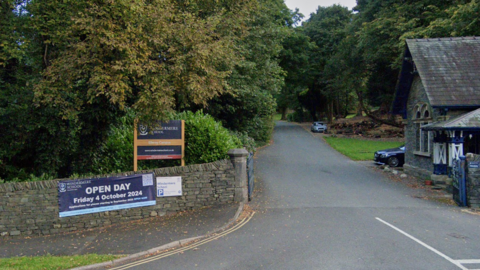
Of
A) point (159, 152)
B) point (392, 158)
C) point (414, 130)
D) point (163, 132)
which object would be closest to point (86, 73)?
point (163, 132)

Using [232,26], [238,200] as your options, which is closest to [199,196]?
[238,200]

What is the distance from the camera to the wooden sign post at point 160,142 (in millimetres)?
11648

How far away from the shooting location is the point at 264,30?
64.6 feet

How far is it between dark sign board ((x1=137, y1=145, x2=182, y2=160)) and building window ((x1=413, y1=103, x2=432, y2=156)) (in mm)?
11991

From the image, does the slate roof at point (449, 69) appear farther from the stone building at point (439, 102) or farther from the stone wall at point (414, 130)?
the stone wall at point (414, 130)

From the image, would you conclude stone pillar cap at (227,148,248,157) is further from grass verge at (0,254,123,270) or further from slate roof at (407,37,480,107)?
slate roof at (407,37,480,107)

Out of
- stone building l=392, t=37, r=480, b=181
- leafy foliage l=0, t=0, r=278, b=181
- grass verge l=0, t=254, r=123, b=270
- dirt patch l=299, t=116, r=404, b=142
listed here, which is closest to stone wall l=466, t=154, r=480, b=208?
stone building l=392, t=37, r=480, b=181

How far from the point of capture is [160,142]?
1189 centimetres

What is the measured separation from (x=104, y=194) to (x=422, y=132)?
15573 mm

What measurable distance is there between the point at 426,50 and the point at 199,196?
13.9 m

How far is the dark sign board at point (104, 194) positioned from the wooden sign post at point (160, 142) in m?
0.82

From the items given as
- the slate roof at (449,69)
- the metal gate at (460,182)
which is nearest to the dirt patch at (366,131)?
the slate roof at (449,69)

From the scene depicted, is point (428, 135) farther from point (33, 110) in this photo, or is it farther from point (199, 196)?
point (33, 110)

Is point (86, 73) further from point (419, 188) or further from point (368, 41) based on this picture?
point (368, 41)
